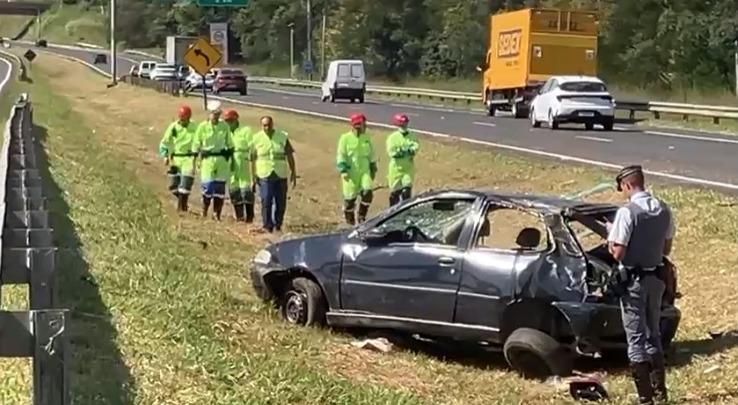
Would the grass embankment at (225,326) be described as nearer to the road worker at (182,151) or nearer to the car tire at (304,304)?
Answer: the car tire at (304,304)

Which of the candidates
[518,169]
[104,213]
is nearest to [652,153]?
[518,169]

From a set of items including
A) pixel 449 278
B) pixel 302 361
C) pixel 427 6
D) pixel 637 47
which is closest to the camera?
pixel 302 361

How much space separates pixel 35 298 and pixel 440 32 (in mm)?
94465

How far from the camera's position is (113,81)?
265 feet

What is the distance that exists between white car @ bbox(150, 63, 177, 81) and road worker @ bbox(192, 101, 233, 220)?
56.1 m

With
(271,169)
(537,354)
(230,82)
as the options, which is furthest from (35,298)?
(230,82)

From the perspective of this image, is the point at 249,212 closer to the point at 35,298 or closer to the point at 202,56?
the point at 35,298

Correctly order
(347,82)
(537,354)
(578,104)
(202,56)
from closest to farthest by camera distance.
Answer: (537,354) < (578,104) < (202,56) < (347,82)

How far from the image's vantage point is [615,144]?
3100cm

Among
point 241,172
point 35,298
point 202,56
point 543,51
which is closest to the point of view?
point 35,298

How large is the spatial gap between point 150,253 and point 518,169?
13.6 meters

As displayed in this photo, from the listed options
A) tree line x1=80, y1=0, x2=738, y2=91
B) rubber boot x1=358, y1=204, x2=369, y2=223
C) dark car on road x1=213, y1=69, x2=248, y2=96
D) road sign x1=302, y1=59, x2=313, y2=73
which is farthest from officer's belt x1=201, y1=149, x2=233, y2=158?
road sign x1=302, y1=59, x2=313, y2=73

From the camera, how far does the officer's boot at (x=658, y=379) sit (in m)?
9.15

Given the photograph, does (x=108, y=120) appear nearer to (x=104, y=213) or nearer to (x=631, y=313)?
(x=104, y=213)
